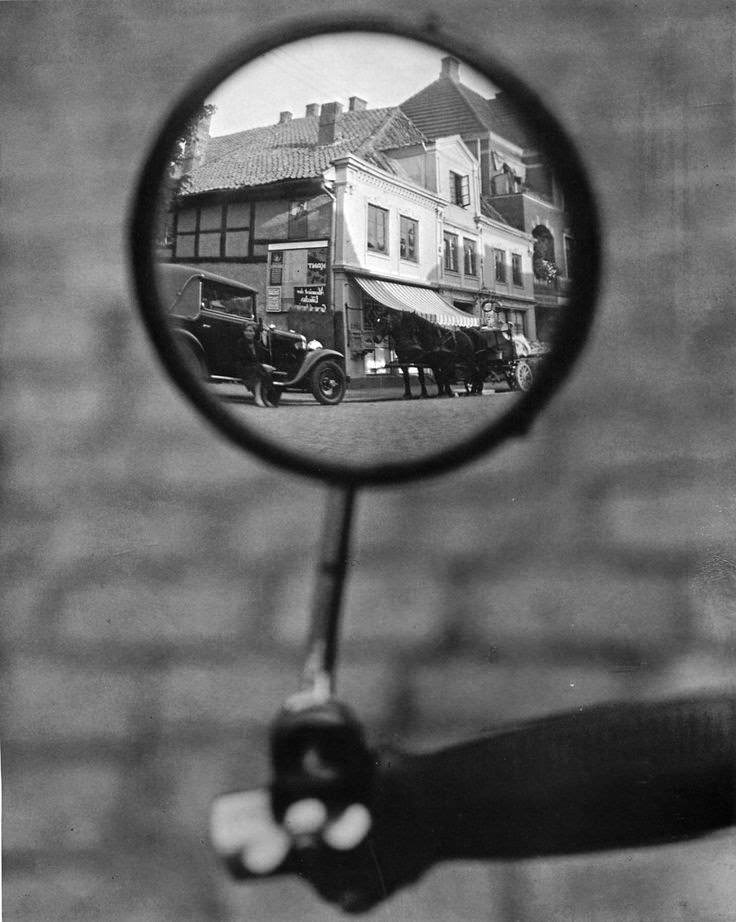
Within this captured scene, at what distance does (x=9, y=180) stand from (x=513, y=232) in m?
0.90

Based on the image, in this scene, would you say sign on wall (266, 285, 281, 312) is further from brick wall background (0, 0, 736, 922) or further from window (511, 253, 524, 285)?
window (511, 253, 524, 285)

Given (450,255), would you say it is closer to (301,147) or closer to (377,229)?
(377,229)

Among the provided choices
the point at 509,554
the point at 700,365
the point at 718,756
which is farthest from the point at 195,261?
the point at 718,756

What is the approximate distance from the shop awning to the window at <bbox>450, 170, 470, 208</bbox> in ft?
0.54

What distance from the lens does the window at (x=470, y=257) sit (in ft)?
4.40

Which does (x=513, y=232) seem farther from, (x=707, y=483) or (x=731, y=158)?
(x=707, y=483)

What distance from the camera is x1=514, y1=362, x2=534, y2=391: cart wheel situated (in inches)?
53.0

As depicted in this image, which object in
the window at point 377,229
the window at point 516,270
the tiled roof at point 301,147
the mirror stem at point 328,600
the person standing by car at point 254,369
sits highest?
the tiled roof at point 301,147

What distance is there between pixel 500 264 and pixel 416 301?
0.51ft

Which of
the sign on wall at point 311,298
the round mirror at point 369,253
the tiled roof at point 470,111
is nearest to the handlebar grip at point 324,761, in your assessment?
the round mirror at point 369,253

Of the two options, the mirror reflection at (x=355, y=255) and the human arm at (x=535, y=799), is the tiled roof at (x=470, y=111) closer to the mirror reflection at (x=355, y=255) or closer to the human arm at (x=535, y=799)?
the mirror reflection at (x=355, y=255)

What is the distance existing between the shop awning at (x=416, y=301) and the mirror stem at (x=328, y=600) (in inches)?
12.8

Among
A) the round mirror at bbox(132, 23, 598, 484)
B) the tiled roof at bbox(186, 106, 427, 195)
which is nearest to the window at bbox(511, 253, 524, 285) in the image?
the round mirror at bbox(132, 23, 598, 484)

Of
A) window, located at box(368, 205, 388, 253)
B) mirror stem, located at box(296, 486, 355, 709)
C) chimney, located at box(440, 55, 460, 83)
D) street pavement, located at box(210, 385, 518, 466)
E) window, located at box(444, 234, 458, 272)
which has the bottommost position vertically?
mirror stem, located at box(296, 486, 355, 709)
